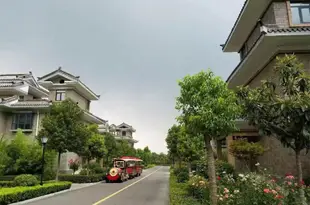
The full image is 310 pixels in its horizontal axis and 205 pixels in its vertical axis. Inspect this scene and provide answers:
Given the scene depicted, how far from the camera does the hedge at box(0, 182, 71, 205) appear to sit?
31.4 feet

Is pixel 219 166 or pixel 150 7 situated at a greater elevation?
pixel 150 7

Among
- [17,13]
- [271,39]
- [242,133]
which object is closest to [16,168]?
[17,13]

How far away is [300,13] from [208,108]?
8.44m

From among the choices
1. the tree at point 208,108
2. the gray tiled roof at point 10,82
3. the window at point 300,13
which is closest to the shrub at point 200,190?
the tree at point 208,108

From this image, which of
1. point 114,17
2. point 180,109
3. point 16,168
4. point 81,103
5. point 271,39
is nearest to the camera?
point 180,109

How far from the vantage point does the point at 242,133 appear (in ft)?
Answer: 46.5

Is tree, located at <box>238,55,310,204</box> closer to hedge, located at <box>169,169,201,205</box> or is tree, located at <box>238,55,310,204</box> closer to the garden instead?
the garden

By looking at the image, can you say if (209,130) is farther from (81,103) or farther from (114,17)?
(81,103)

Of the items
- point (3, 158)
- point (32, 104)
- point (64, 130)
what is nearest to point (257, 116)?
point (64, 130)

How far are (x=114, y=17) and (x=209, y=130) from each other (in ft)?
35.1

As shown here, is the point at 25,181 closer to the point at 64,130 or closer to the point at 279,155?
the point at 64,130

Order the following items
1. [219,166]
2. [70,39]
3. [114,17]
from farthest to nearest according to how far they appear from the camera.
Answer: [70,39] → [114,17] → [219,166]

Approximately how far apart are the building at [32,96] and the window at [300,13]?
18877 mm

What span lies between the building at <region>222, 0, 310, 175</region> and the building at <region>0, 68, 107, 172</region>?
53.4ft
